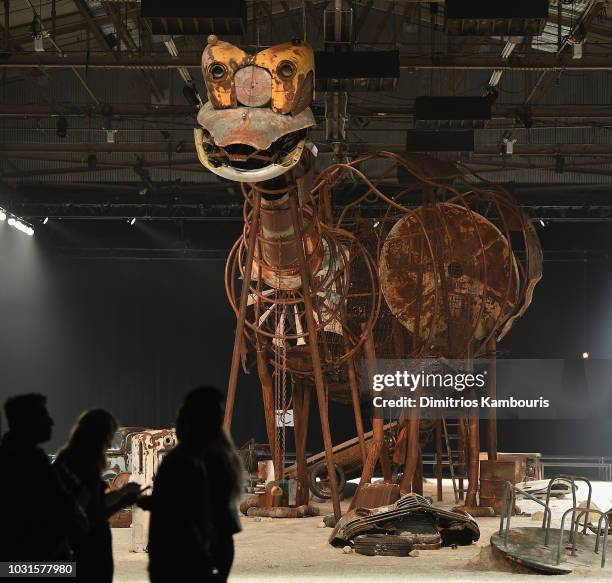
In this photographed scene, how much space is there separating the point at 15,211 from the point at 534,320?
953 centimetres

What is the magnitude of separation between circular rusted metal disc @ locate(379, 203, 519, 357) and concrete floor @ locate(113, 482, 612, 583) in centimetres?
235

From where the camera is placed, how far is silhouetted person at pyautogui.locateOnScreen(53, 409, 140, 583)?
4.51m

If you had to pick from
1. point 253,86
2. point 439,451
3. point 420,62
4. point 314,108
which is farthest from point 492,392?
point 253,86

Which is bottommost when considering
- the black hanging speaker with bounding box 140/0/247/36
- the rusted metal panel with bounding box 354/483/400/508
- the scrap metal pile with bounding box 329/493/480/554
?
the scrap metal pile with bounding box 329/493/480/554

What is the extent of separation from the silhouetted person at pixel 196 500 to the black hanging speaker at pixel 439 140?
9038 mm

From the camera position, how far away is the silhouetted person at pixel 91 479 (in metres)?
4.51

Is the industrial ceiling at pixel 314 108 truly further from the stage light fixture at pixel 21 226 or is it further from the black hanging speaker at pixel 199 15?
the black hanging speaker at pixel 199 15

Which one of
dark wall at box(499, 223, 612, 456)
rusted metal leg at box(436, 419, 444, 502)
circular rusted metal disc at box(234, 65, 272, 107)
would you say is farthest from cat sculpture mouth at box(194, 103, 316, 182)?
dark wall at box(499, 223, 612, 456)

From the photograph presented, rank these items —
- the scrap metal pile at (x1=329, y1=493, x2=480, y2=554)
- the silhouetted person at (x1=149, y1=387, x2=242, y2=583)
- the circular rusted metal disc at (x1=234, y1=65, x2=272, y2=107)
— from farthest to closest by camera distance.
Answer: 1. the scrap metal pile at (x1=329, y1=493, x2=480, y2=554)
2. the circular rusted metal disc at (x1=234, y1=65, x2=272, y2=107)
3. the silhouetted person at (x1=149, y1=387, x2=242, y2=583)

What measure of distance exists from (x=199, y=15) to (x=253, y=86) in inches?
69.2

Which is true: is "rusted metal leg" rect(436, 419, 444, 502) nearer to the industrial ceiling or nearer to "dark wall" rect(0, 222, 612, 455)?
the industrial ceiling

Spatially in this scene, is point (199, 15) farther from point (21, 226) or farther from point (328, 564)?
point (21, 226)

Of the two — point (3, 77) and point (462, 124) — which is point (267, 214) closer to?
point (462, 124)

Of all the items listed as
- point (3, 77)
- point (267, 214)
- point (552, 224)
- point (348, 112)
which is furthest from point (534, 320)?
point (267, 214)
